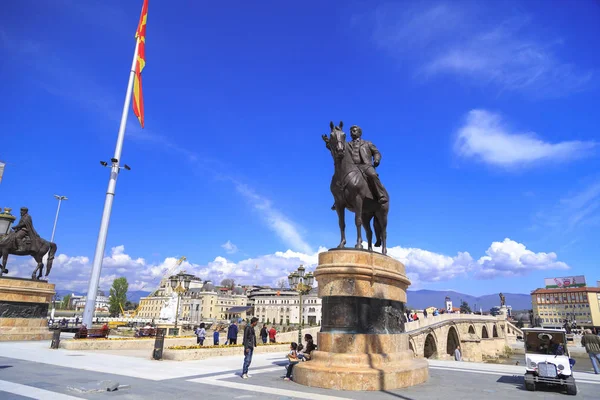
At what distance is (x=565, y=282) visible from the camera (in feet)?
433

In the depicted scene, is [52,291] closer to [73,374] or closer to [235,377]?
[73,374]

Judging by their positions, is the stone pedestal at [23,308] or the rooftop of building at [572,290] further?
the rooftop of building at [572,290]

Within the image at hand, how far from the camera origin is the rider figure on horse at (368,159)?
34.5 ft

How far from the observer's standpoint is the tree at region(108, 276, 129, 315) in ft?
328

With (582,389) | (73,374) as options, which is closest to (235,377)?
(73,374)

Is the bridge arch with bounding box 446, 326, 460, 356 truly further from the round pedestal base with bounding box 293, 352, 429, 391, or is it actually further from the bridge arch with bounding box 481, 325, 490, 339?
the round pedestal base with bounding box 293, 352, 429, 391

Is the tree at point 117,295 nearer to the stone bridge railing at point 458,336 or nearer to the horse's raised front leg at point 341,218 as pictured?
the stone bridge railing at point 458,336

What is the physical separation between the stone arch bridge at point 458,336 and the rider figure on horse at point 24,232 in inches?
861

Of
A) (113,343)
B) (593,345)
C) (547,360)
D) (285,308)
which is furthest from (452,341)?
(285,308)

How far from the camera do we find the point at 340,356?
27.3 ft

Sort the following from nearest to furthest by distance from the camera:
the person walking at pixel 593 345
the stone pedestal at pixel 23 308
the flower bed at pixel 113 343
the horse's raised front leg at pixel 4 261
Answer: the person walking at pixel 593 345
the flower bed at pixel 113 343
the stone pedestal at pixel 23 308
the horse's raised front leg at pixel 4 261

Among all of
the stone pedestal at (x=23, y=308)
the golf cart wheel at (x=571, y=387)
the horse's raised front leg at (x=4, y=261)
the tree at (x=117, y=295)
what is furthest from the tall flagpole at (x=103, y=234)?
the tree at (x=117, y=295)

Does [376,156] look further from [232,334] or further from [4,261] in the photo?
[4,261]

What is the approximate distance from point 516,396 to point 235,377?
6.15m
